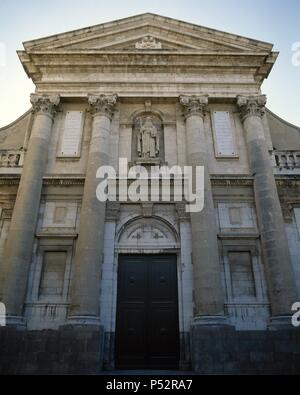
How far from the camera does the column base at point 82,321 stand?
10.6 m

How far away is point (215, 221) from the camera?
13.0 m

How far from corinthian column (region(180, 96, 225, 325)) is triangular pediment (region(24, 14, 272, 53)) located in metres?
4.51

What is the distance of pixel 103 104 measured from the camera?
1487 cm

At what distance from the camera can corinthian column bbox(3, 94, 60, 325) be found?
11328mm

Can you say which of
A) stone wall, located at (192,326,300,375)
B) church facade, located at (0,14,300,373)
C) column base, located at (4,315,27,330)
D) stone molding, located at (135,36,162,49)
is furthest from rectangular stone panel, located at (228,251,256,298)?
stone molding, located at (135,36,162,49)

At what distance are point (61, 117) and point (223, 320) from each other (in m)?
11.0

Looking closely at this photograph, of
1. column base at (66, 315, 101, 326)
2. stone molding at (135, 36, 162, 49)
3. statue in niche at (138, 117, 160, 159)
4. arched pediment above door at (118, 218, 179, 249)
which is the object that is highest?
stone molding at (135, 36, 162, 49)

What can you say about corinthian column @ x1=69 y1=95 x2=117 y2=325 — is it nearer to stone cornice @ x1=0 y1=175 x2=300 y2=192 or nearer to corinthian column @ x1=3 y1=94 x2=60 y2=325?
stone cornice @ x1=0 y1=175 x2=300 y2=192

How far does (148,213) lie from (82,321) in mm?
4736

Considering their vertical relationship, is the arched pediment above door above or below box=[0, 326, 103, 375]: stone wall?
above

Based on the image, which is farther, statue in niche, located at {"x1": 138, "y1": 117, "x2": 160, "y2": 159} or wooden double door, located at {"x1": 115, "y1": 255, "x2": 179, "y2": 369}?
statue in niche, located at {"x1": 138, "y1": 117, "x2": 160, "y2": 159}
